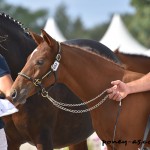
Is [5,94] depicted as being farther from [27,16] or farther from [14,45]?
[27,16]

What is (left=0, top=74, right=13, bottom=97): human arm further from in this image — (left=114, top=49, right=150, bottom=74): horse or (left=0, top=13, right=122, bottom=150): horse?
(left=114, top=49, right=150, bottom=74): horse

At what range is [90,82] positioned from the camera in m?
4.44

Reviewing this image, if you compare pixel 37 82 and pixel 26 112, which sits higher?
pixel 37 82

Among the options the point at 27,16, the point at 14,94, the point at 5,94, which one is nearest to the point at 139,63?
the point at 14,94

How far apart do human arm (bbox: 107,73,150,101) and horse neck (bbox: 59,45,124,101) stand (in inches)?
5.3

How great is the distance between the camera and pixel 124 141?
14.3 ft

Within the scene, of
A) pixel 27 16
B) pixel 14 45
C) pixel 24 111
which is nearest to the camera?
pixel 24 111

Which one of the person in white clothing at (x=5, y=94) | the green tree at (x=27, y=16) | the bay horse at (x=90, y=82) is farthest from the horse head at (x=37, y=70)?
the green tree at (x=27, y=16)

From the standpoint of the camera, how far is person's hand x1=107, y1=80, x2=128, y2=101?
14.1 feet

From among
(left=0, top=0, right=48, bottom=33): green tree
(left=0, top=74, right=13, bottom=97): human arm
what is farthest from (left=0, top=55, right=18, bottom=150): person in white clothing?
(left=0, top=0, right=48, bottom=33): green tree

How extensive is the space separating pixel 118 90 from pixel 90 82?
0.27 metres

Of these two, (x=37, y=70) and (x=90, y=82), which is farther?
(x=90, y=82)

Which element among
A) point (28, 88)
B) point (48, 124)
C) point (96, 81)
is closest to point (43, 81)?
point (28, 88)

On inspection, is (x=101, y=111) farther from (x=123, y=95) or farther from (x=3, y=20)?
(x=3, y=20)
